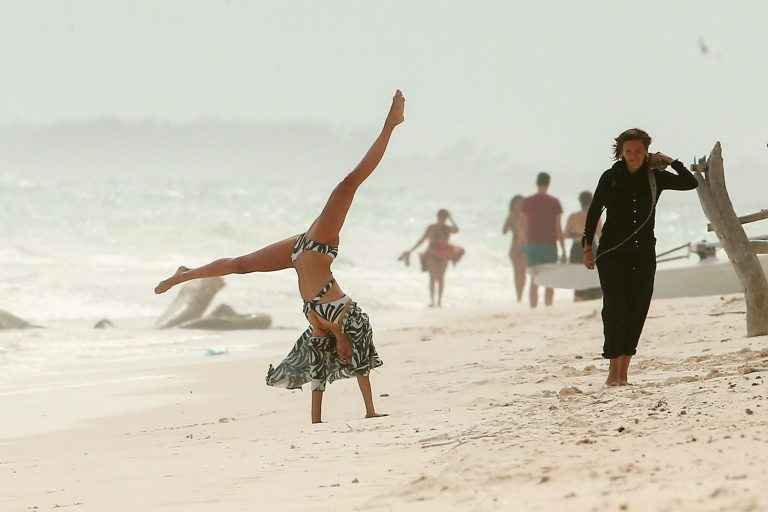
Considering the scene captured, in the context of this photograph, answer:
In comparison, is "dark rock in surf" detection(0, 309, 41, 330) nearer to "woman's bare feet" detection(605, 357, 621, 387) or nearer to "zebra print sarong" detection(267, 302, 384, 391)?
"zebra print sarong" detection(267, 302, 384, 391)

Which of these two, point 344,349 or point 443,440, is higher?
point 344,349

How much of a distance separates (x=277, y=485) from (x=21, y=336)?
36.5 feet

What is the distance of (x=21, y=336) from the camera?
16.0 m

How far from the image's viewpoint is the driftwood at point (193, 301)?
60.1 ft

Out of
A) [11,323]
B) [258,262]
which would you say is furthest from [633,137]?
[11,323]

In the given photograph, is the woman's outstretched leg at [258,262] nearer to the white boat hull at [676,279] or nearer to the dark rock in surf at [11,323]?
the white boat hull at [676,279]

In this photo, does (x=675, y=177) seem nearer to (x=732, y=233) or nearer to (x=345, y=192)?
(x=732, y=233)

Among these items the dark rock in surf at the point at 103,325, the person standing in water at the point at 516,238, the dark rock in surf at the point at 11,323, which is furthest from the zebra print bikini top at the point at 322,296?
the dark rock in surf at the point at 103,325

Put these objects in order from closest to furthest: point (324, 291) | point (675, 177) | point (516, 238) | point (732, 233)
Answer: point (324, 291)
point (675, 177)
point (732, 233)
point (516, 238)

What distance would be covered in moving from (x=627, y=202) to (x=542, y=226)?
930cm

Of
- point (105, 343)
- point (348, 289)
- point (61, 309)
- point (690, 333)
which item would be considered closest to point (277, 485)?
point (690, 333)

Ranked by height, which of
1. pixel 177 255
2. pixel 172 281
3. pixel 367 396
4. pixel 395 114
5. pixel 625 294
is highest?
pixel 177 255

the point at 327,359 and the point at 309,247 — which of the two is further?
the point at 327,359

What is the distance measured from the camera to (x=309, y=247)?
7418 mm
